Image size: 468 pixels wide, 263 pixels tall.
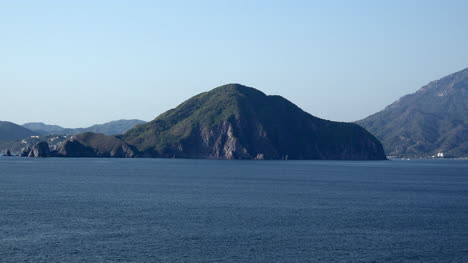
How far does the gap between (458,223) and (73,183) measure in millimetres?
119643

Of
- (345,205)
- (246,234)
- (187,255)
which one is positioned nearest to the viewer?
(187,255)

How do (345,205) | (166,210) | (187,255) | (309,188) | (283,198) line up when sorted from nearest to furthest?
(187,255) < (166,210) < (345,205) < (283,198) < (309,188)

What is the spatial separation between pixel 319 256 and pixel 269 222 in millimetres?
27772

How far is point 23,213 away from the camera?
4537 inches

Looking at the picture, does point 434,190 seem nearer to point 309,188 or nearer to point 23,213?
point 309,188

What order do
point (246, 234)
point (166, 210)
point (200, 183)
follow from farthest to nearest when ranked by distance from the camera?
point (200, 183)
point (166, 210)
point (246, 234)

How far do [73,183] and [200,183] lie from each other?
39.6 meters

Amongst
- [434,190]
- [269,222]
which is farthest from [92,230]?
[434,190]

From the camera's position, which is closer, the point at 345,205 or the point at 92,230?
the point at 92,230

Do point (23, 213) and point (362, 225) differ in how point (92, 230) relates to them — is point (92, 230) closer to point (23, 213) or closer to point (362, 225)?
point (23, 213)

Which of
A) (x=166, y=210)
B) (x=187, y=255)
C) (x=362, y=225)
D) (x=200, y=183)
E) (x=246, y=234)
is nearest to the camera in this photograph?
(x=187, y=255)

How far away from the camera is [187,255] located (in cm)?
8081

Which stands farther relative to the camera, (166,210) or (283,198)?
(283,198)

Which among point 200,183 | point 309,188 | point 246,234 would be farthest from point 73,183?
point 246,234
